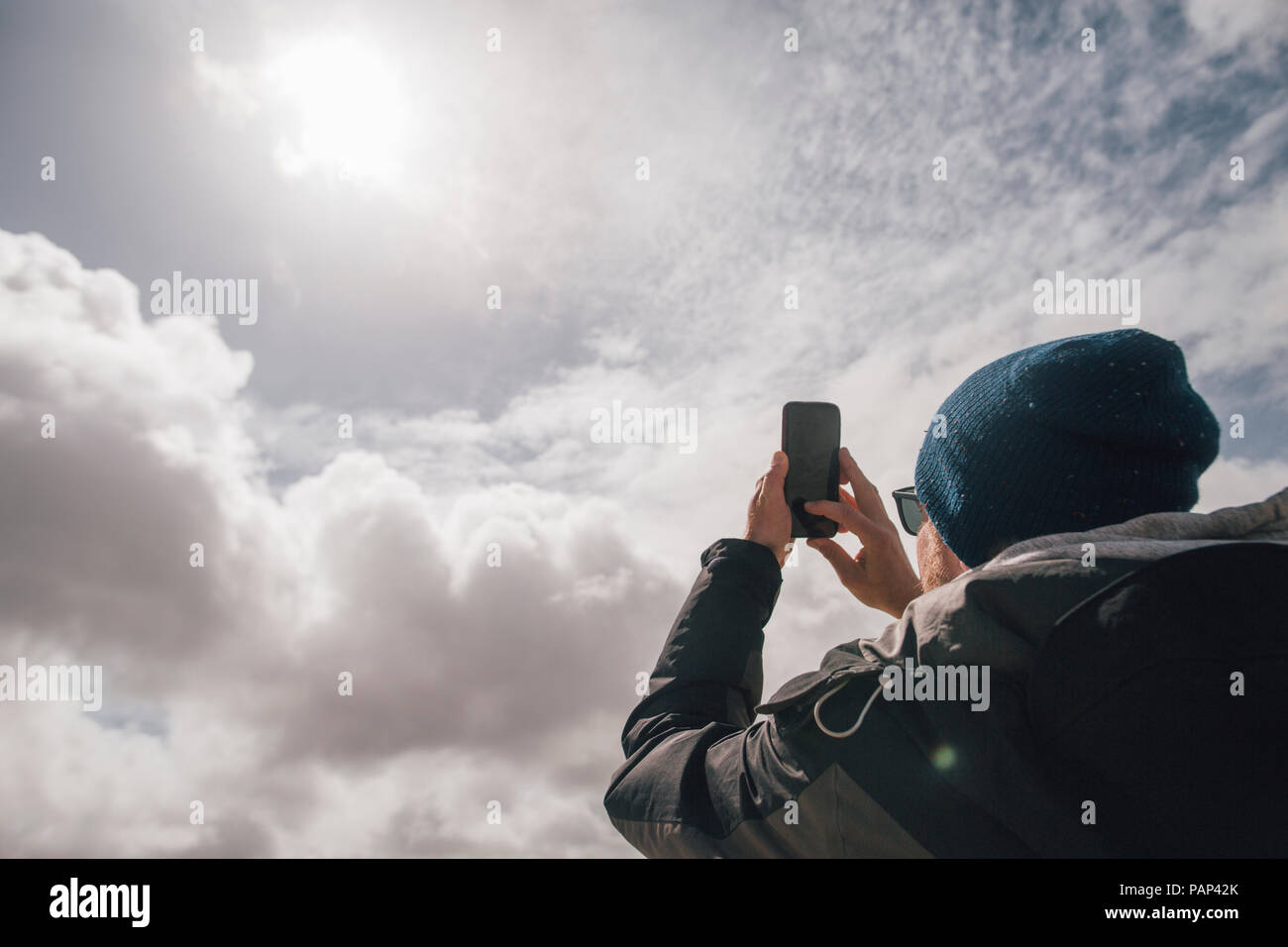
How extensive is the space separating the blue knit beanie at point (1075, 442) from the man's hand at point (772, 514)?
795mm

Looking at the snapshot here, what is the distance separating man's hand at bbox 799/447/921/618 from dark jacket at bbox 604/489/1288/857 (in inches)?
54.6

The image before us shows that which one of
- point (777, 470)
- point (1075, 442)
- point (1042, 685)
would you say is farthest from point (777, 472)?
point (1042, 685)

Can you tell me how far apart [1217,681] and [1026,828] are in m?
0.52

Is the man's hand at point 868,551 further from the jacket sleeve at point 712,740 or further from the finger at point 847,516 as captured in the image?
the jacket sleeve at point 712,740

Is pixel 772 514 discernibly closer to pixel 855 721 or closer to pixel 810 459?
pixel 810 459

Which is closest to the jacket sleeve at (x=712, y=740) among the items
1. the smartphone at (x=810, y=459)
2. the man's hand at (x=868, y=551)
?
the smartphone at (x=810, y=459)

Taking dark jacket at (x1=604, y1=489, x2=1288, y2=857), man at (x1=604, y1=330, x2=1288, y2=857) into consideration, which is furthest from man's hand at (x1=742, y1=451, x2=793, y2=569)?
dark jacket at (x1=604, y1=489, x2=1288, y2=857)

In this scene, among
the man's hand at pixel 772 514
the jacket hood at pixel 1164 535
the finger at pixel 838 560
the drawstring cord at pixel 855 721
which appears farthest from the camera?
the finger at pixel 838 560

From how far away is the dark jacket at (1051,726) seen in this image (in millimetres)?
1605
